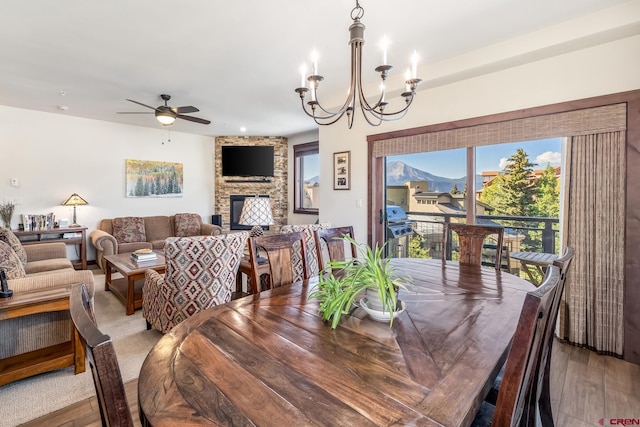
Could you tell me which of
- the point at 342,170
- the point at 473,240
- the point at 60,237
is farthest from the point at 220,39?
the point at 60,237

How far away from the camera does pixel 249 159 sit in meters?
6.71

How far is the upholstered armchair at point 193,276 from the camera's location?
242cm

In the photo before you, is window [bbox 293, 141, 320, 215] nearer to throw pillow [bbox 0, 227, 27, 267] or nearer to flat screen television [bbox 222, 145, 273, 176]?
flat screen television [bbox 222, 145, 273, 176]

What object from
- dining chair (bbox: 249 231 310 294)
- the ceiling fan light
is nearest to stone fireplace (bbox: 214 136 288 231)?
the ceiling fan light

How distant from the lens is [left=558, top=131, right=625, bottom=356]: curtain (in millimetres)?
2436

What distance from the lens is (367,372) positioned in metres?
0.92

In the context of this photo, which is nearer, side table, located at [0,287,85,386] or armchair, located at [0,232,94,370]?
side table, located at [0,287,85,386]

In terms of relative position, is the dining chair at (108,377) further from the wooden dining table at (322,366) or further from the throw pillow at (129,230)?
the throw pillow at (129,230)

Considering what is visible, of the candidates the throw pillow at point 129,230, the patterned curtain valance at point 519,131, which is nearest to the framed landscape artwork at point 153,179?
the throw pillow at point 129,230

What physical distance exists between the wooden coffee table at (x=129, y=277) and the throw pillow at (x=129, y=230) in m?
1.44

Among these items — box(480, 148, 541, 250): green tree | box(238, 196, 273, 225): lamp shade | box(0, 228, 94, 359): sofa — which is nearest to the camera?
box(0, 228, 94, 359): sofa

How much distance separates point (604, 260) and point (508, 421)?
257 centimetres

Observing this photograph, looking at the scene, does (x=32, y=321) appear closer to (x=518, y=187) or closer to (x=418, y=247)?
(x=418, y=247)

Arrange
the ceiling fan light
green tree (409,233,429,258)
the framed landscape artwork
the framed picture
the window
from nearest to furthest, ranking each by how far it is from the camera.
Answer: the ceiling fan light, green tree (409,233,429,258), the framed picture, the framed landscape artwork, the window
